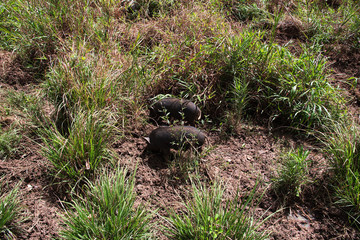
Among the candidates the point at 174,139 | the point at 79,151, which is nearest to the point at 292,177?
the point at 174,139

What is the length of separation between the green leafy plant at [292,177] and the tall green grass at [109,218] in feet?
4.00

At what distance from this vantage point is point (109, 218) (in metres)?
2.38

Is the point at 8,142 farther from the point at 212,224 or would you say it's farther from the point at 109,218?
the point at 212,224

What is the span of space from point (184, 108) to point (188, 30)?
146 centimetres

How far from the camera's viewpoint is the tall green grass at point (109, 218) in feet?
7.79

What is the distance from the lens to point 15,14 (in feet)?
14.8

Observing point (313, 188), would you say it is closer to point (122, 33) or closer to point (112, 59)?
point (112, 59)

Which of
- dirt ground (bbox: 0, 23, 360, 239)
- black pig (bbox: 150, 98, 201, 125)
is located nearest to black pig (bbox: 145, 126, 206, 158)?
dirt ground (bbox: 0, 23, 360, 239)

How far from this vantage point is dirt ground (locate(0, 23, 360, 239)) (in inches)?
109

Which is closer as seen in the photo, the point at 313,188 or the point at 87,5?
the point at 313,188

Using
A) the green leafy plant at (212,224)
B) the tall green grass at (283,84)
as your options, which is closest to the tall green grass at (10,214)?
the green leafy plant at (212,224)

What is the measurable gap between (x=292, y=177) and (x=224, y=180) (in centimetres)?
61

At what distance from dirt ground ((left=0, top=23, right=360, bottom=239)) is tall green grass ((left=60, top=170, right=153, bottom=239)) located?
0.24 metres

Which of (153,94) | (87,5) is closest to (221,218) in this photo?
(153,94)
